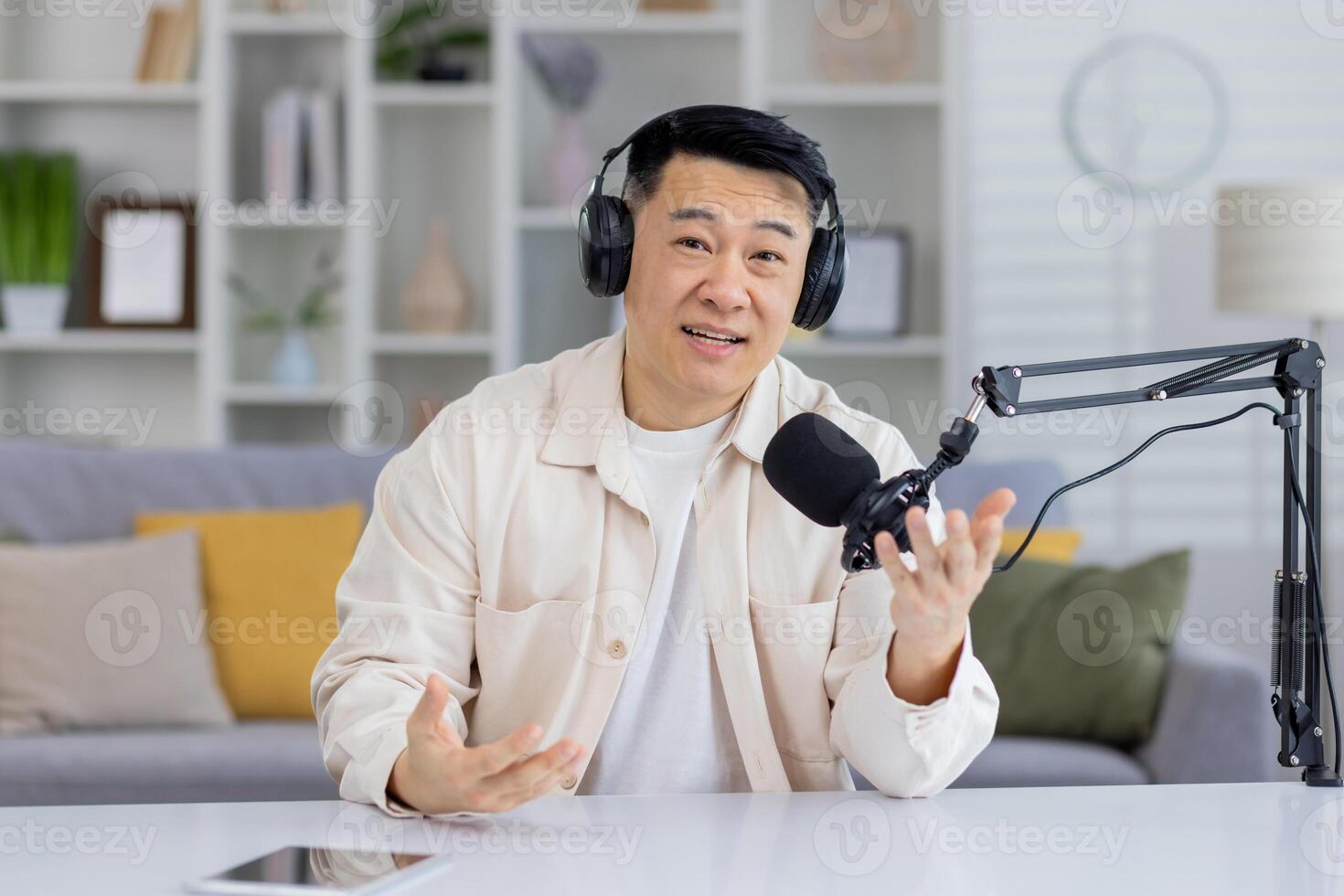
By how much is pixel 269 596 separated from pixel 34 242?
163 cm

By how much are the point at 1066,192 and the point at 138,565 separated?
2431 mm

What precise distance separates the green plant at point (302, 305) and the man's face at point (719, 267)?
237 centimetres

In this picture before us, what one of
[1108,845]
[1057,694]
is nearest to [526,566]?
[1108,845]

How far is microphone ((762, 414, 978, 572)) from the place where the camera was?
3.25 feet

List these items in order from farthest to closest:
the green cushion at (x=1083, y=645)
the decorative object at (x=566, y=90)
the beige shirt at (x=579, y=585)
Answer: the decorative object at (x=566, y=90)
the green cushion at (x=1083, y=645)
the beige shirt at (x=579, y=585)

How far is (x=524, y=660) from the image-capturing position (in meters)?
1.35

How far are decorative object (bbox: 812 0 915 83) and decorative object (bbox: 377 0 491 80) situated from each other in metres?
0.93

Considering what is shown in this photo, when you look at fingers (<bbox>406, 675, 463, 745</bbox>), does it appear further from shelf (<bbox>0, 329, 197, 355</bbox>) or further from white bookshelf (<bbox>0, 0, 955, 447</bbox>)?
shelf (<bbox>0, 329, 197, 355</bbox>)

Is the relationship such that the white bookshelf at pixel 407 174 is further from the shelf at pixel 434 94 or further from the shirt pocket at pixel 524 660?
the shirt pocket at pixel 524 660

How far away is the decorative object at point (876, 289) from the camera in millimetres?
3473

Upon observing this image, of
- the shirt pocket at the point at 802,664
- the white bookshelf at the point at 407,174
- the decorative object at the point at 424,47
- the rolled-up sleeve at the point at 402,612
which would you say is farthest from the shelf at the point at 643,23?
the shirt pocket at the point at 802,664

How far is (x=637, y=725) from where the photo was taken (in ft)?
4.54

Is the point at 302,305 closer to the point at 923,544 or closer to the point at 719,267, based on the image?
the point at 719,267

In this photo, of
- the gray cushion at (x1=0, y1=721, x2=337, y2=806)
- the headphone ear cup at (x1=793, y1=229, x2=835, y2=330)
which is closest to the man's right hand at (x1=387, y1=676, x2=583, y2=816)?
the headphone ear cup at (x1=793, y1=229, x2=835, y2=330)
